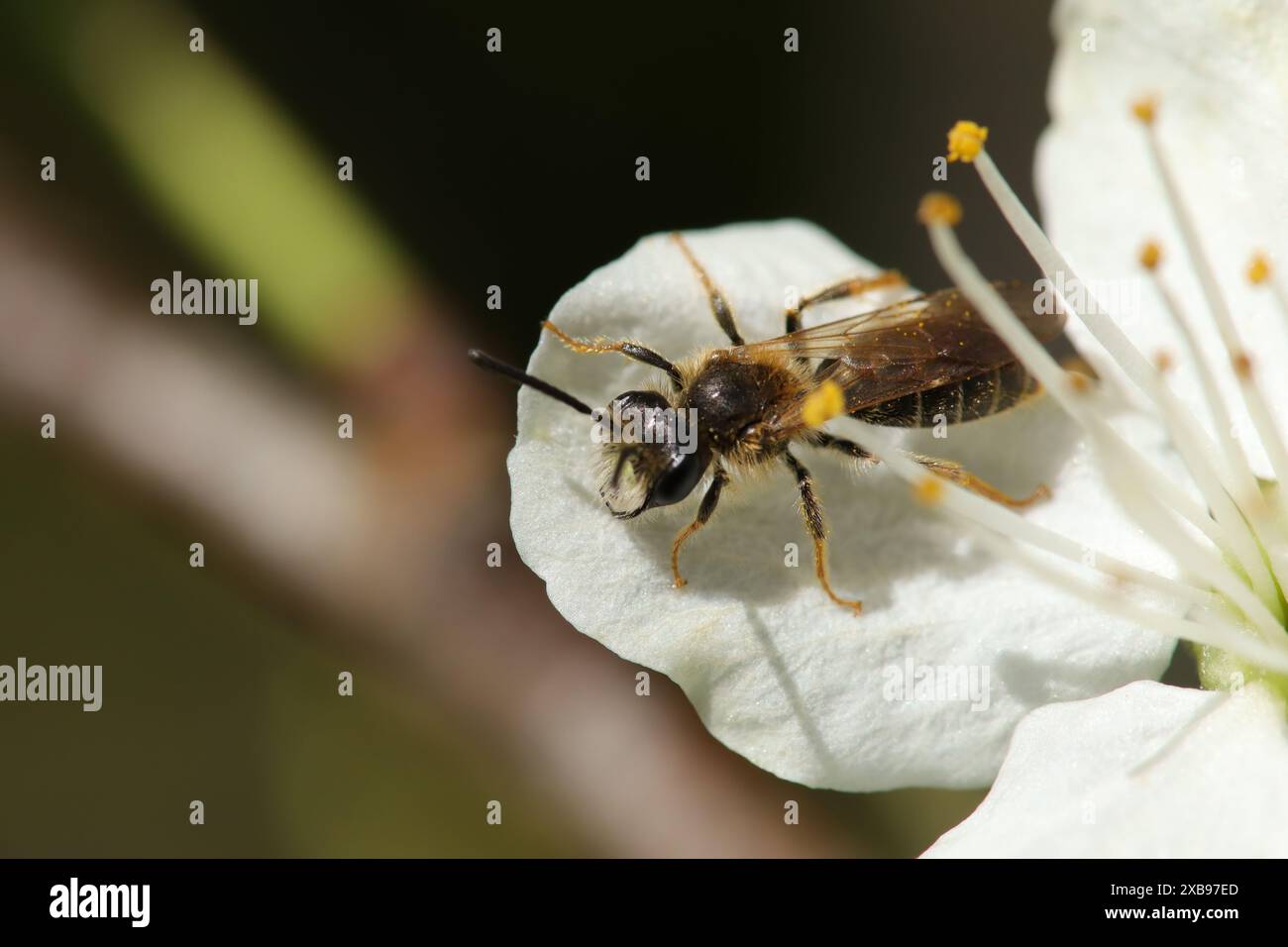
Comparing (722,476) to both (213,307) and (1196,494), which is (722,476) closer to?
(1196,494)

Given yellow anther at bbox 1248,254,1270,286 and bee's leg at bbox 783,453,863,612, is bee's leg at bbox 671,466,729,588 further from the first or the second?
yellow anther at bbox 1248,254,1270,286

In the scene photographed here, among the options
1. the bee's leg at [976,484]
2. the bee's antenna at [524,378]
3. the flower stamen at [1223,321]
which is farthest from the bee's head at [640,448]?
the flower stamen at [1223,321]

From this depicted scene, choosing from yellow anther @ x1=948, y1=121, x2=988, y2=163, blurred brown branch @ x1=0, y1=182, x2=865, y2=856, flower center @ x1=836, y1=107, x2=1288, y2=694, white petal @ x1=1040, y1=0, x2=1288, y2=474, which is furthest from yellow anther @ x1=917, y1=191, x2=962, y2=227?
blurred brown branch @ x1=0, y1=182, x2=865, y2=856

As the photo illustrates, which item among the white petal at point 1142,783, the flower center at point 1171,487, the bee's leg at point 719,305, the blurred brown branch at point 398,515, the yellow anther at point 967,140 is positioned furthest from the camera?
the blurred brown branch at point 398,515

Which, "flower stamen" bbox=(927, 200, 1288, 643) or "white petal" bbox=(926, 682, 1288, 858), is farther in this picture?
"flower stamen" bbox=(927, 200, 1288, 643)

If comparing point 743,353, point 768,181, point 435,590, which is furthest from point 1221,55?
point 435,590

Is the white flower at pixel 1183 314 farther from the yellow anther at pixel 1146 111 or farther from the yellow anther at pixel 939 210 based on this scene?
the yellow anther at pixel 939 210

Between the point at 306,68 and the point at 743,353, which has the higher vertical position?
the point at 306,68
